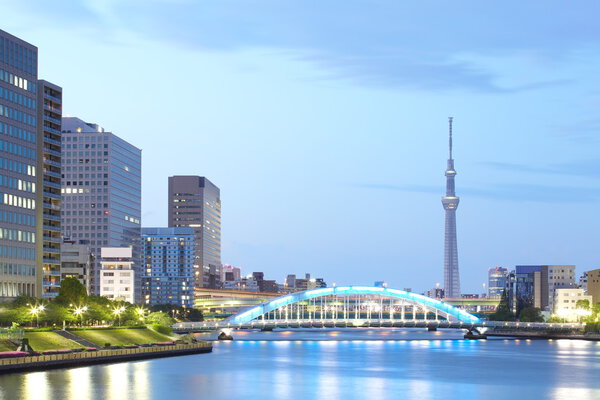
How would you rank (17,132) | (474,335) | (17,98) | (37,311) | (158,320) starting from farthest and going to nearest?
(474,335) → (158,320) → (17,98) → (17,132) → (37,311)

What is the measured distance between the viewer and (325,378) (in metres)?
96.7

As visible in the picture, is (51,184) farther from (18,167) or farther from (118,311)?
(118,311)

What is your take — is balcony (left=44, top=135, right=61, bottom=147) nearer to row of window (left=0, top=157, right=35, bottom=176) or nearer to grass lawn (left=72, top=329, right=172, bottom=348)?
row of window (left=0, top=157, right=35, bottom=176)

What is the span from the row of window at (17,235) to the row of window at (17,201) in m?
2.90

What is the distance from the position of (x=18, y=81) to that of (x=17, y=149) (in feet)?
25.2

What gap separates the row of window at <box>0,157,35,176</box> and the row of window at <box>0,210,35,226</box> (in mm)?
4791

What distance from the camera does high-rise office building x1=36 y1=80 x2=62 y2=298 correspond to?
134 meters

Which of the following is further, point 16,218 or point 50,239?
point 50,239

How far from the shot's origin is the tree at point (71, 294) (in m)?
127

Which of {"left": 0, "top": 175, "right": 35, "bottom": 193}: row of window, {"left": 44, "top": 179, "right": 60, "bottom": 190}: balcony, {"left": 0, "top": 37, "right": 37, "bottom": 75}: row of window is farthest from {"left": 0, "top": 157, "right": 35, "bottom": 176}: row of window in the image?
{"left": 0, "top": 37, "right": 37, "bottom": 75}: row of window

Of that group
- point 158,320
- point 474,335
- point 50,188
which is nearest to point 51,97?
point 50,188

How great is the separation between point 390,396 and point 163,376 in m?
20.5

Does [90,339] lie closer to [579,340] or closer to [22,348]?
[22,348]

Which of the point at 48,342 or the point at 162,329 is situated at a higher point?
the point at 48,342
